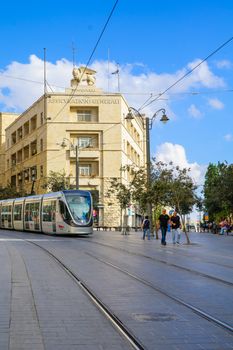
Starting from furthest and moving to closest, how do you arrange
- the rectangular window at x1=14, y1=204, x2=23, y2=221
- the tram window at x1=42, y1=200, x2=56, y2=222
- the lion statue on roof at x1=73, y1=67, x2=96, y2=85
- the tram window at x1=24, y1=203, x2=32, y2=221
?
the lion statue on roof at x1=73, y1=67, x2=96, y2=85 → the rectangular window at x1=14, y1=204, x2=23, y2=221 → the tram window at x1=24, y1=203, x2=32, y2=221 → the tram window at x1=42, y1=200, x2=56, y2=222

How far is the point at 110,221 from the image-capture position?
71.8m

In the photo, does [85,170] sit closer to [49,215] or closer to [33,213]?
[33,213]

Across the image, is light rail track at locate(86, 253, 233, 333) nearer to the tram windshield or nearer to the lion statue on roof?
the tram windshield

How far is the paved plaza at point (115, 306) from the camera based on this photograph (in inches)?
265

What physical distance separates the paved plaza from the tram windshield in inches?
803

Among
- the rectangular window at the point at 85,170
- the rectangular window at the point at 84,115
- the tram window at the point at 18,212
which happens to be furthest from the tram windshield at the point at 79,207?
the rectangular window at the point at 84,115

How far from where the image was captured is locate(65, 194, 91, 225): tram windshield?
37.0 meters

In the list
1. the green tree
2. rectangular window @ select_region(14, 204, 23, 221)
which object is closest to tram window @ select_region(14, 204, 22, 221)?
rectangular window @ select_region(14, 204, 23, 221)

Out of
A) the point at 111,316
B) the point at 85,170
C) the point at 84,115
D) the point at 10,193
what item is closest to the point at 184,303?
the point at 111,316

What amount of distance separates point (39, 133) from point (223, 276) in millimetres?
65889

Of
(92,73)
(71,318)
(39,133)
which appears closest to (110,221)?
(39,133)

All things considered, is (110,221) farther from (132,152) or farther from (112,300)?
(112,300)

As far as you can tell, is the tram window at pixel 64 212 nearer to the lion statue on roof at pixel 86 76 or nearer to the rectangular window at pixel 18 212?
the rectangular window at pixel 18 212

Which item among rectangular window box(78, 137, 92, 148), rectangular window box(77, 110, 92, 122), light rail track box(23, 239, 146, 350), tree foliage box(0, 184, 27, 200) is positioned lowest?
light rail track box(23, 239, 146, 350)
